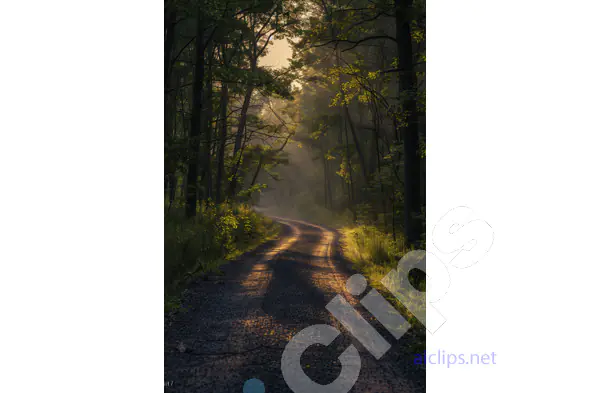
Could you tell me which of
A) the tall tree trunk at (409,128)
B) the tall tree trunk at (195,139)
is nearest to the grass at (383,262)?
the tall tree trunk at (409,128)

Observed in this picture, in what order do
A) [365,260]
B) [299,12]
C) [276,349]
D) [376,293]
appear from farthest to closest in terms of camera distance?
[299,12] < [365,260] < [376,293] < [276,349]

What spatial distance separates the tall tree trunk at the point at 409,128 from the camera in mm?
6664

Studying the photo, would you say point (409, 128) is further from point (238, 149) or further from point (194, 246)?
point (238, 149)

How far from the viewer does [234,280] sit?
7605mm

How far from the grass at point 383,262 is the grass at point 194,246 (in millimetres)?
3463

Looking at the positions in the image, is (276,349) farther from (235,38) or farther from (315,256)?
(235,38)

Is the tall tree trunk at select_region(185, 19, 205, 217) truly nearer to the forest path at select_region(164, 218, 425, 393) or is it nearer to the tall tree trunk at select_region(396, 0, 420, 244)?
the forest path at select_region(164, 218, 425, 393)

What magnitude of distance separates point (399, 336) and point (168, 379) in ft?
8.93

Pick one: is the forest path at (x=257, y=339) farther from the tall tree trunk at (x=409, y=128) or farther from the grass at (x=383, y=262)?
the tall tree trunk at (x=409, y=128)

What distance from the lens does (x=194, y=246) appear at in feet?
28.1

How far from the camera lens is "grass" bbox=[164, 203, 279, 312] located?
685 cm

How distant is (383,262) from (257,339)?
532cm
